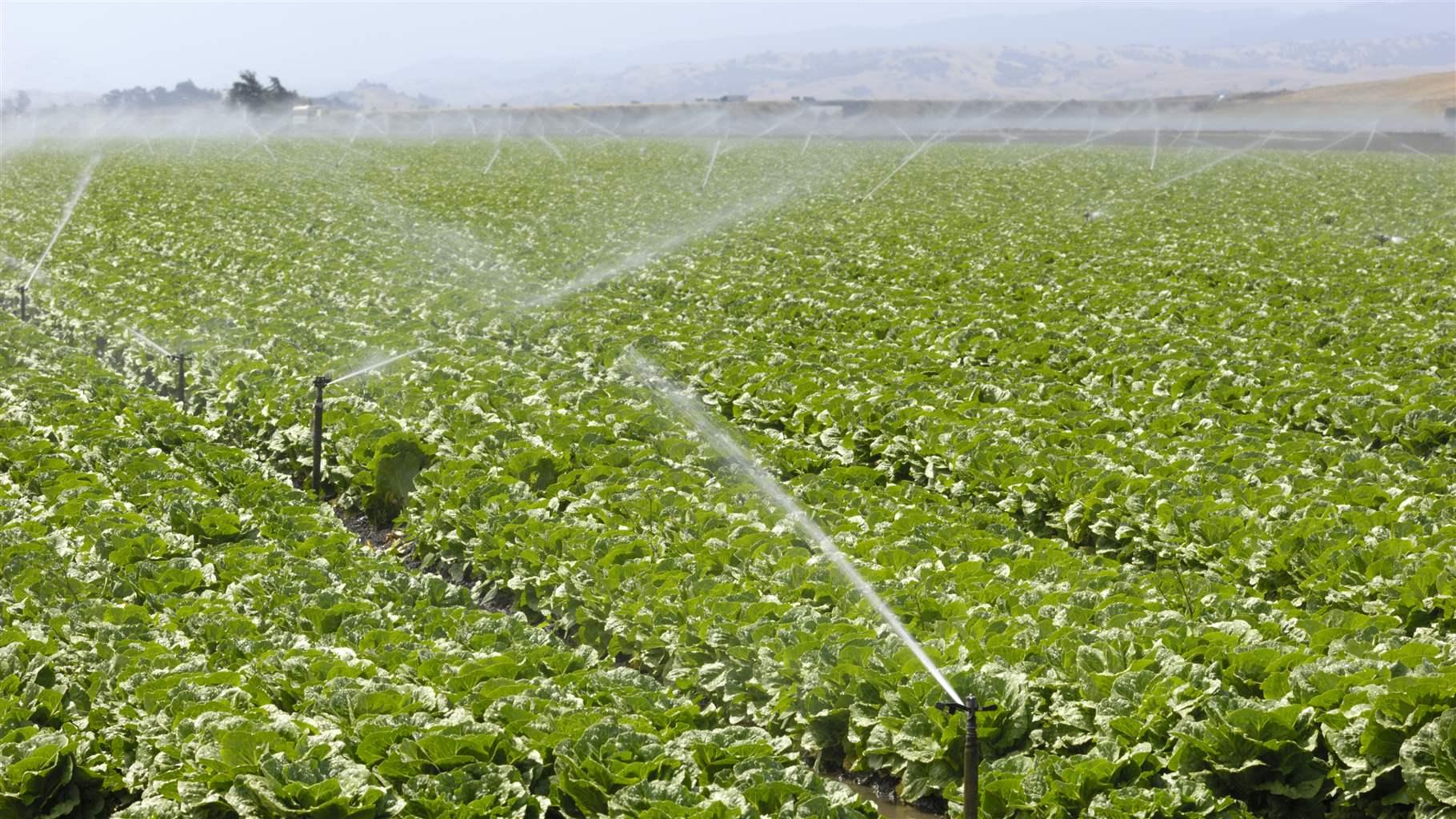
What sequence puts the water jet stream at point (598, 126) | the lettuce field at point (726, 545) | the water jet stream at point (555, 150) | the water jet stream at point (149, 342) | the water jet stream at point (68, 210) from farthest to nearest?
the water jet stream at point (598, 126)
the water jet stream at point (555, 150)
the water jet stream at point (68, 210)
the water jet stream at point (149, 342)
the lettuce field at point (726, 545)

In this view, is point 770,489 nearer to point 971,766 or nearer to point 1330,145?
point 971,766

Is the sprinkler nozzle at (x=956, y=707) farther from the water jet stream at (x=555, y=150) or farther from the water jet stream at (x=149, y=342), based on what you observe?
the water jet stream at (x=555, y=150)

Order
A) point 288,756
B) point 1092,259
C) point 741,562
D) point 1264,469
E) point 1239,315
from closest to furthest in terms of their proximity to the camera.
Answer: point 288,756 → point 741,562 → point 1264,469 → point 1239,315 → point 1092,259

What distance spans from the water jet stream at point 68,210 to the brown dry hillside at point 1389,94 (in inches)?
2665

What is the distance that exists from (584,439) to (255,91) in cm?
8534

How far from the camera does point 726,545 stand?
23.2ft

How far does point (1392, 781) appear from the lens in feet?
16.1

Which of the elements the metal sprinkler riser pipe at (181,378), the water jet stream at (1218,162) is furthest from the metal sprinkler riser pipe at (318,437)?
the water jet stream at (1218,162)

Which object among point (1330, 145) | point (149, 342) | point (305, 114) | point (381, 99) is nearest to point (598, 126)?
point (305, 114)

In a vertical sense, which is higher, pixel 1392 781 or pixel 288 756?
pixel 288 756

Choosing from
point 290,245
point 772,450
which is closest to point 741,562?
point 772,450

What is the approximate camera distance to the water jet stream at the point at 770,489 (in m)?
5.84

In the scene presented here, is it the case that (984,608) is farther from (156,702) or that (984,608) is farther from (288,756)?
(156,702)

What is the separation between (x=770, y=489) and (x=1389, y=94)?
8695 cm
